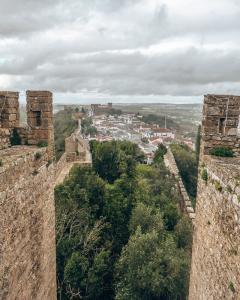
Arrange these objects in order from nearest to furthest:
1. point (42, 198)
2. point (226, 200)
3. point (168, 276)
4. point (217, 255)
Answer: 1. point (226, 200)
2. point (217, 255)
3. point (42, 198)
4. point (168, 276)

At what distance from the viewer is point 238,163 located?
6.05 metres

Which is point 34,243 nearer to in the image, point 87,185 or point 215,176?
point 215,176

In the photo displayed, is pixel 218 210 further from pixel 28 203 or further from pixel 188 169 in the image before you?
pixel 188 169

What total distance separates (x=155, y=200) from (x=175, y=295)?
8.14m

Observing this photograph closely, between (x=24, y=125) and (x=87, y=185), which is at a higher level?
(x=24, y=125)

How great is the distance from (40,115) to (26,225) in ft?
8.44

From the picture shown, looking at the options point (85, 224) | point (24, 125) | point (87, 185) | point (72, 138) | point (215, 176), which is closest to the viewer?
point (215, 176)

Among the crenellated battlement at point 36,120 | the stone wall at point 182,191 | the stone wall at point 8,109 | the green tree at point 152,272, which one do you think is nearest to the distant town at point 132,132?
the stone wall at point 182,191

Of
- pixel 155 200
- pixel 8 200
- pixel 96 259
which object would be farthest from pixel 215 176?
pixel 155 200

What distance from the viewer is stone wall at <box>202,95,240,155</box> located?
21.7ft

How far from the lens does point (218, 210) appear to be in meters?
5.07

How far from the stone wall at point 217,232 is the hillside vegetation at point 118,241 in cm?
439

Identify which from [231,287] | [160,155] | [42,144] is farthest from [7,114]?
[160,155]

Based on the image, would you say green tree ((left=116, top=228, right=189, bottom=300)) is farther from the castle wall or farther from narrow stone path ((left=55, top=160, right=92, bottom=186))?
narrow stone path ((left=55, top=160, right=92, bottom=186))
